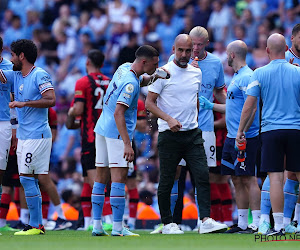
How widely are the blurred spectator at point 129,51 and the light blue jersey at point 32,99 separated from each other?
10.0m

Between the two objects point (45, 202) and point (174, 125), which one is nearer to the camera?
point (174, 125)

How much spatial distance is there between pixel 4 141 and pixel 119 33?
467 inches

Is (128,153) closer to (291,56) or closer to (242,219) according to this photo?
(242,219)

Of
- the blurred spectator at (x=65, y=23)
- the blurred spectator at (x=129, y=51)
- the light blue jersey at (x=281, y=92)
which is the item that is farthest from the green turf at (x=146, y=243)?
the blurred spectator at (x=65, y=23)

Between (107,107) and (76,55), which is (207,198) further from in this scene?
(76,55)

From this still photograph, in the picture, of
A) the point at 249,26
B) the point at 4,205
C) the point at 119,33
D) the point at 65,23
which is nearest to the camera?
the point at 4,205

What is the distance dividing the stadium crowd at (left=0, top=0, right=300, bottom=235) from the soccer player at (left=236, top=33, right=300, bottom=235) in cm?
648

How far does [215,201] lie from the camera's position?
1173 cm

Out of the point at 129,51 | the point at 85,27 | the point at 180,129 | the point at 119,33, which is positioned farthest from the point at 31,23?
the point at 180,129

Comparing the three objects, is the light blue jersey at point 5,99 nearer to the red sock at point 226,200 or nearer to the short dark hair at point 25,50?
the short dark hair at point 25,50

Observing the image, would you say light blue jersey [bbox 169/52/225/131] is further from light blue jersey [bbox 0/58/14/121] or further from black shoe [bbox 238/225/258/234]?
light blue jersey [bbox 0/58/14/121]

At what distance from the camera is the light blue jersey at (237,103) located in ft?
34.9

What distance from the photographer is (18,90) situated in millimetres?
10430

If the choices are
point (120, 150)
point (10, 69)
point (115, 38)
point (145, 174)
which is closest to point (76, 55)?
point (115, 38)
